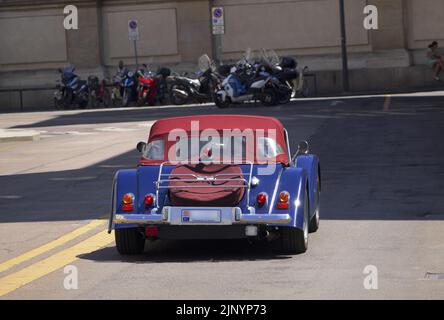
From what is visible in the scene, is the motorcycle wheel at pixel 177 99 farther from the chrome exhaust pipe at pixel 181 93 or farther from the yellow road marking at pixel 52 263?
the yellow road marking at pixel 52 263

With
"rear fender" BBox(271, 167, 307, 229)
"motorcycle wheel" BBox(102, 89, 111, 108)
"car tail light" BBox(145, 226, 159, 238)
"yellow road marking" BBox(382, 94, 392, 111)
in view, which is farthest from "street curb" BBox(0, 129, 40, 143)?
"car tail light" BBox(145, 226, 159, 238)

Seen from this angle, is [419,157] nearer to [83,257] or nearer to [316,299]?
[83,257]

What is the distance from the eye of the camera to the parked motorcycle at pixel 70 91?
Result: 48188 mm

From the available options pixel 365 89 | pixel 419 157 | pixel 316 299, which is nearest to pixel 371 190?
pixel 419 157

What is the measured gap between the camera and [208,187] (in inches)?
482

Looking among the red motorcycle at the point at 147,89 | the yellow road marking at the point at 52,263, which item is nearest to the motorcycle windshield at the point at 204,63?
the red motorcycle at the point at 147,89

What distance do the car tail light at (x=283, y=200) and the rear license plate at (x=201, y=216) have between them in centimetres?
60

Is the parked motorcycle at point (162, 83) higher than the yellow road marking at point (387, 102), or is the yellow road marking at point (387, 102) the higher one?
the parked motorcycle at point (162, 83)

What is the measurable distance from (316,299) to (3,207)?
8.54 meters

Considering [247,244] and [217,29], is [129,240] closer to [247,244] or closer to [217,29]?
[247,244]

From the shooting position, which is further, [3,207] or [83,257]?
[3,207]

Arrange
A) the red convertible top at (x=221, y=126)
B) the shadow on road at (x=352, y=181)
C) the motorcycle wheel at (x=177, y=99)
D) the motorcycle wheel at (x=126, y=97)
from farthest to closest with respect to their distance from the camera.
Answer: the motorcycle wheel at (x=126, y=97)
the motorcycle wheel at (x=177, y=99)
the shadow on road at (x=352, y=181)
the red convertible top at (x=221, y=126)

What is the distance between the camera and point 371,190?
1759cm

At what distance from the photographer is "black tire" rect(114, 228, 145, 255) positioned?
1233 cm
